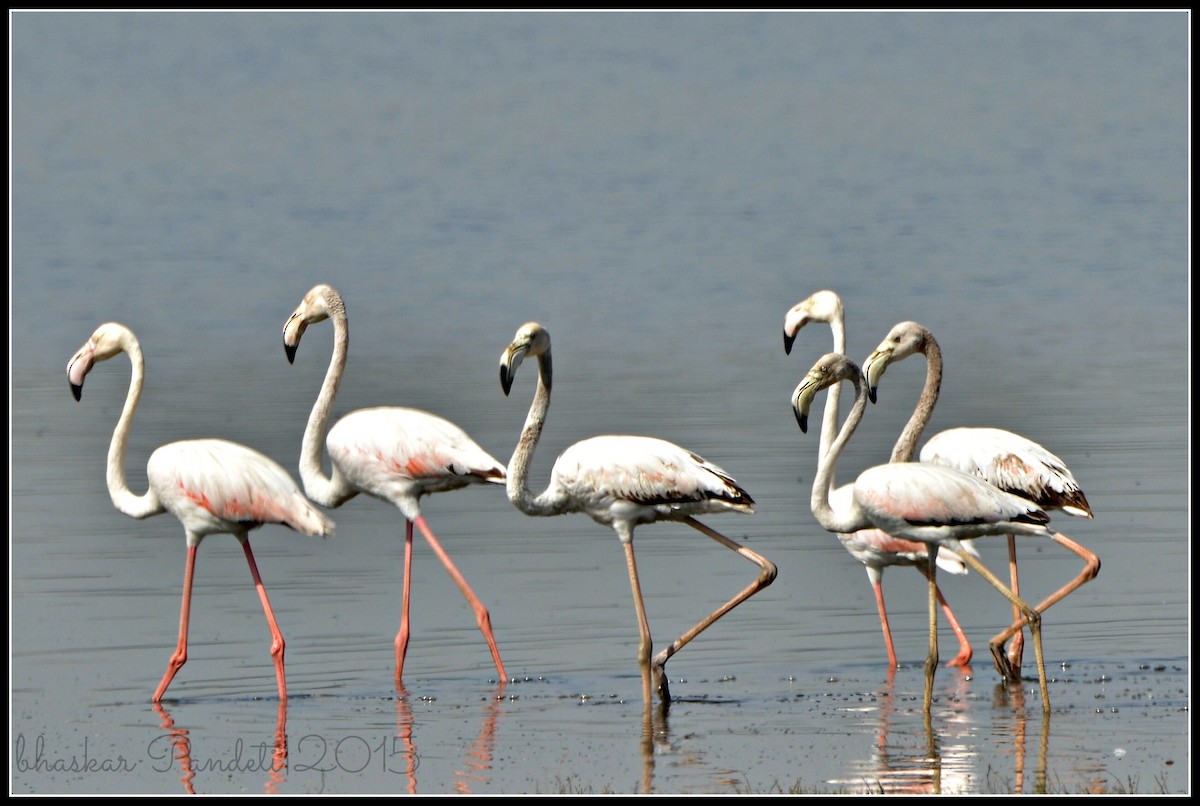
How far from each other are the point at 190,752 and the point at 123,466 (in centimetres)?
235

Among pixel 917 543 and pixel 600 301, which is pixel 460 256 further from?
pixel 917 543

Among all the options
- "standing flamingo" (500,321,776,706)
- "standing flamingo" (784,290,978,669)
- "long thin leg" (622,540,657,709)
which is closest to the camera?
"long thin leg" (622,540,657,709)

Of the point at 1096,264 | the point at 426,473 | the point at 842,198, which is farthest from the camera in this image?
the point at 842,198

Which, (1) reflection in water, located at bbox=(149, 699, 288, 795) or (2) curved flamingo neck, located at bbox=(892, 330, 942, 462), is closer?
(1) reflection in water, located at bbox=(149, 699, 288, 795)

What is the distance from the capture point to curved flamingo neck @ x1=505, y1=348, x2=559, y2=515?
35.0 ft

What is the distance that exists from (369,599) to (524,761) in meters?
3.54

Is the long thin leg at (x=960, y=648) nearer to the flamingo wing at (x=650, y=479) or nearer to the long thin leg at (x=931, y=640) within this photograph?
the long thin leg at (x=931, y=640)


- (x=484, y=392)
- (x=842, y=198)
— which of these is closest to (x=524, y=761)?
(x=484, y=392)

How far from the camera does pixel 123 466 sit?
36.4 ft

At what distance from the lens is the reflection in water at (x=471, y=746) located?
8.59 m

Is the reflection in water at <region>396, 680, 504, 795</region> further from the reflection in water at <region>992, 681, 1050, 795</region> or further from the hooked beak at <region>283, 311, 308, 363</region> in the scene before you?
the hooked beak at <region>283, 311, 308, 363</region>

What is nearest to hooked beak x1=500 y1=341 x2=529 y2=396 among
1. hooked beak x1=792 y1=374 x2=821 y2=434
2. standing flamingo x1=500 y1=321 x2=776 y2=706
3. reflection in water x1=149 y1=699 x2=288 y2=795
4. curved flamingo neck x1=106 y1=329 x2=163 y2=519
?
standing flamingo x1=500 y1=321 x2=776 y2=706

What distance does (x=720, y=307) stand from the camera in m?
27.9

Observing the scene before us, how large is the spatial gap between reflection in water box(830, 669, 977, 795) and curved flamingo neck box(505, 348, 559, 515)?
6.45 ft
